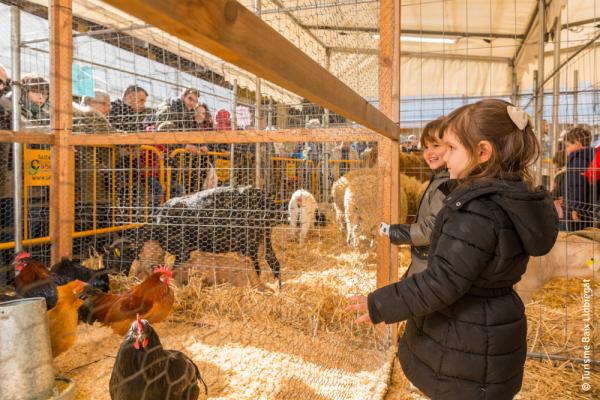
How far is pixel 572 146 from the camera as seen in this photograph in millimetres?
3588

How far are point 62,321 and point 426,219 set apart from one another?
1.63 meters

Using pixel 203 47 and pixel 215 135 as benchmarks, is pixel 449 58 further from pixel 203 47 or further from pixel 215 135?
pixel 203 47

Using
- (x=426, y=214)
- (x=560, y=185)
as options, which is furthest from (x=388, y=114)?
(x=560, y=185)

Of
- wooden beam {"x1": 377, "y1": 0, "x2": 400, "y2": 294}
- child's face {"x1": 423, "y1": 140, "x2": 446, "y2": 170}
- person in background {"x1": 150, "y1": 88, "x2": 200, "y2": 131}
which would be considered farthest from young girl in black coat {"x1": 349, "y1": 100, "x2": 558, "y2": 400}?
person in background {"x1": 150, "y1": 88, "x2": 200, "y2": 131}

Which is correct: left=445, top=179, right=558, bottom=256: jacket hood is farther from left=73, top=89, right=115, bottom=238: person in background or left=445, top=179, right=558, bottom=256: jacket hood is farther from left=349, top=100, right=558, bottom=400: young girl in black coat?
left=73, top=89, right=115, bottom=238: person in background

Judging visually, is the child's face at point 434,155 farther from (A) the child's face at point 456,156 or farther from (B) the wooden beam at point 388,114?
(A) the child's face at point 456,156

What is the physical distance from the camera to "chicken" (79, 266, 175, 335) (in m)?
2.04

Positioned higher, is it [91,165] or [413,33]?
[413,33]

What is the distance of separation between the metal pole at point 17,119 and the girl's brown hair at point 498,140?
2.62 meters

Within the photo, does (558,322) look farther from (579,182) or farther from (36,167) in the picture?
(36,167)

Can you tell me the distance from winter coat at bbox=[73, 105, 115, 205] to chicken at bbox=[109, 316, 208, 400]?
62.6 inches

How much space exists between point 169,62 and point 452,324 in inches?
106

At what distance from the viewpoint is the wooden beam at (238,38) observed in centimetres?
37

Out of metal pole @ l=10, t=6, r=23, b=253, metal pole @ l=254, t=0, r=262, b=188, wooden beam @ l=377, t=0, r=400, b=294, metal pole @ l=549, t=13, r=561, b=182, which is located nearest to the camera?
wooden beam @ l=377, t=0, r=400, b=294
